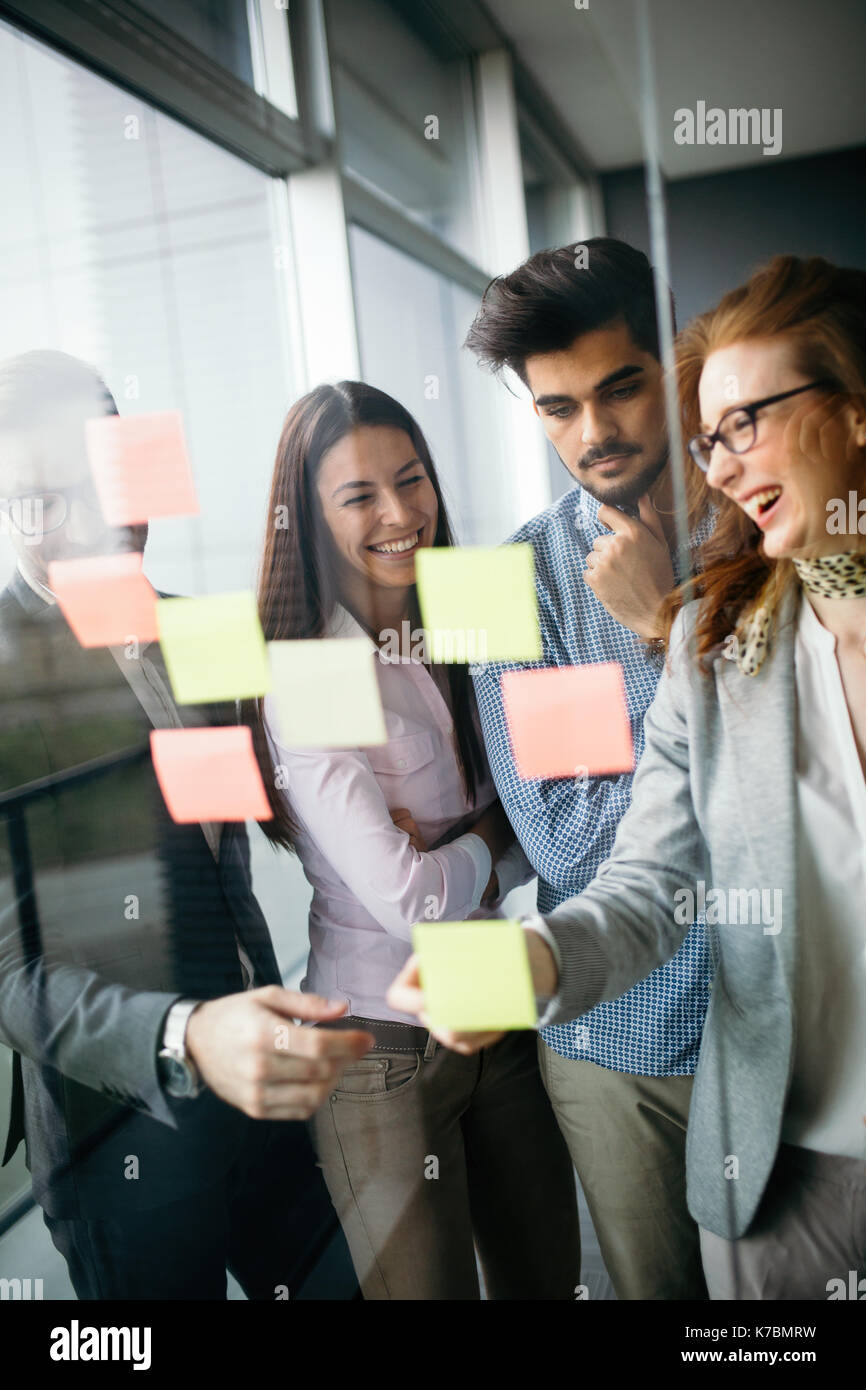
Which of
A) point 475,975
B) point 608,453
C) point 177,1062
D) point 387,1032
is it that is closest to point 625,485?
point 608,453

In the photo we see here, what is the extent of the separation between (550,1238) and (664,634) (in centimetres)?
75

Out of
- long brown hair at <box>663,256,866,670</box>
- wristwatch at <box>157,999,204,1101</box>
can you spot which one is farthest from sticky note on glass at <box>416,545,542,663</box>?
wristwatch at <box>157,999,204,1101</box>

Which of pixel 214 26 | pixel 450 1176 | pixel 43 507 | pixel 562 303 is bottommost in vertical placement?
pixel 450 1176

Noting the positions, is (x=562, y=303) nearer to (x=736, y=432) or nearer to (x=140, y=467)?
(x=736, y=432)

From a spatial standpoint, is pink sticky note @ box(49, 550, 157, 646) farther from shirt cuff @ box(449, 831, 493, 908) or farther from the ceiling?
the ceiling

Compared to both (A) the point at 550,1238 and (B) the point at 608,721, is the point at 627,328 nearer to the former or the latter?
(B) the point at 608,721

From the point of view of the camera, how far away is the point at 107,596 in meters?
1.25

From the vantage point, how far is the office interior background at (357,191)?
3.30 feet

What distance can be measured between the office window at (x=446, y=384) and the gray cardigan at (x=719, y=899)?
252mm

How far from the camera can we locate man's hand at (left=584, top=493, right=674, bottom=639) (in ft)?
3.43

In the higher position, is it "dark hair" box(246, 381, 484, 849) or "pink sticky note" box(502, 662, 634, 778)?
"dark hair" box(246, 381, 484, 849)

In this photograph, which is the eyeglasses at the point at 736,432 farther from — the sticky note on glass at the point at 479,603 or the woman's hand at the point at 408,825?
the woman's hand at the point at 408,825

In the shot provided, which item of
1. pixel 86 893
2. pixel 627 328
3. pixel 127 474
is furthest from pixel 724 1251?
pixel 127 474

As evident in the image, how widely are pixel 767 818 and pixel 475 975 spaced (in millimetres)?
363
